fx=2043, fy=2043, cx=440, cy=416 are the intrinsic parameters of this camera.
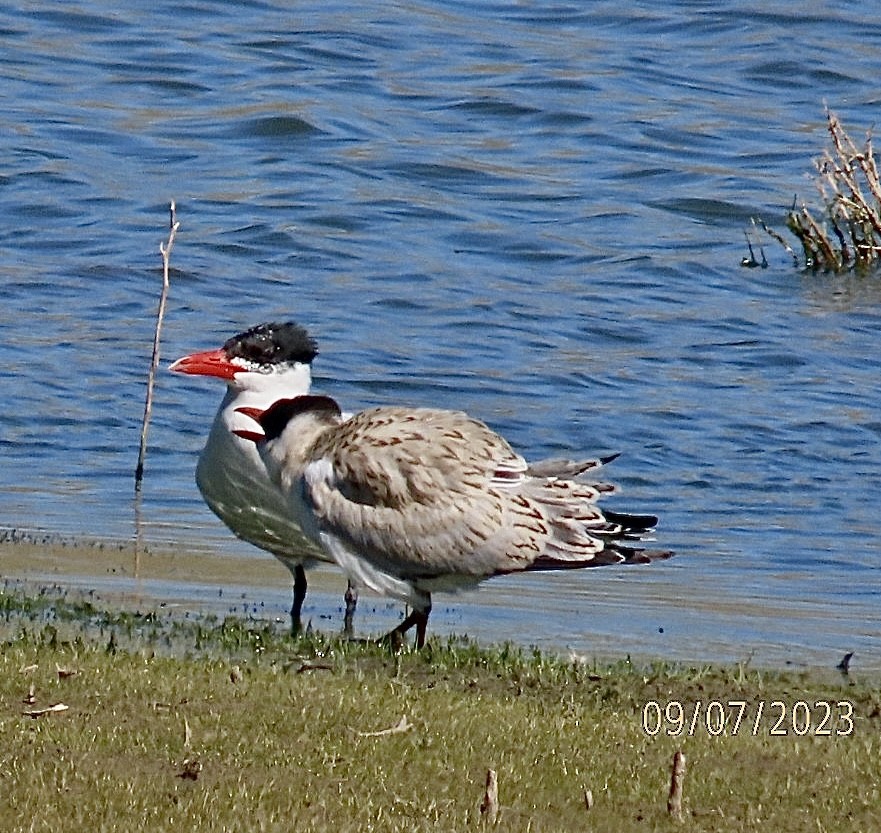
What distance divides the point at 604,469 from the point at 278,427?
20.2 feet

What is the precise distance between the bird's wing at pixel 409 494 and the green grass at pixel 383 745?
2.45ft

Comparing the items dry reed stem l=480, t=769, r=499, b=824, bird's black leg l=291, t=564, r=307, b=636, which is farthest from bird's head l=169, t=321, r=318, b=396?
dry reed stem l=480, t=769, r=499, b=824

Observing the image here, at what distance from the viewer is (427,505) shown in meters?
9.69

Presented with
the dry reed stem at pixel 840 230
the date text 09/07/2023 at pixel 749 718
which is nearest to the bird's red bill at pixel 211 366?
the date text 09/07/2023 at pixel 749 718

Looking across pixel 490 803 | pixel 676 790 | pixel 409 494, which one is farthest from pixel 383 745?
pixel 409 494

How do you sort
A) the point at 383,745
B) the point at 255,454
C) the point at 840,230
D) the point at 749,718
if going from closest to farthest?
the point at 383,745 < the point at 749,718 < the point at 255,454 < the point at 840,230

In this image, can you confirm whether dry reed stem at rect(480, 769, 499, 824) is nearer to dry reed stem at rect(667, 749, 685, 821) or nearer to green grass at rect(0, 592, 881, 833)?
green grass at rect(0, 592, 881, 833)

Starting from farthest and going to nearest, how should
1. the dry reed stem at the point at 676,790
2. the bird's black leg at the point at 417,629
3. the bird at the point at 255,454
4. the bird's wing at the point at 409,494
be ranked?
the bird at the point at 255,454 < the bird's wing at the point at 409,494 < the bird's black leg at the point at 417,629 < the dry reed stem at the point at 676,790

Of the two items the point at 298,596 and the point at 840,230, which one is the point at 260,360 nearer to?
the point at 298,596

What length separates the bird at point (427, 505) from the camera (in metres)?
9.59

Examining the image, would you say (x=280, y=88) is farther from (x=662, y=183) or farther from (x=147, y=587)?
(x=147, y=587)

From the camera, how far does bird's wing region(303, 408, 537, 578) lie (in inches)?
376

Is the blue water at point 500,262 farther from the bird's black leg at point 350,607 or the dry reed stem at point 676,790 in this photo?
the dry reed stem at point 676,790

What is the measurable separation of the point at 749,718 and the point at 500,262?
48.2 ft
